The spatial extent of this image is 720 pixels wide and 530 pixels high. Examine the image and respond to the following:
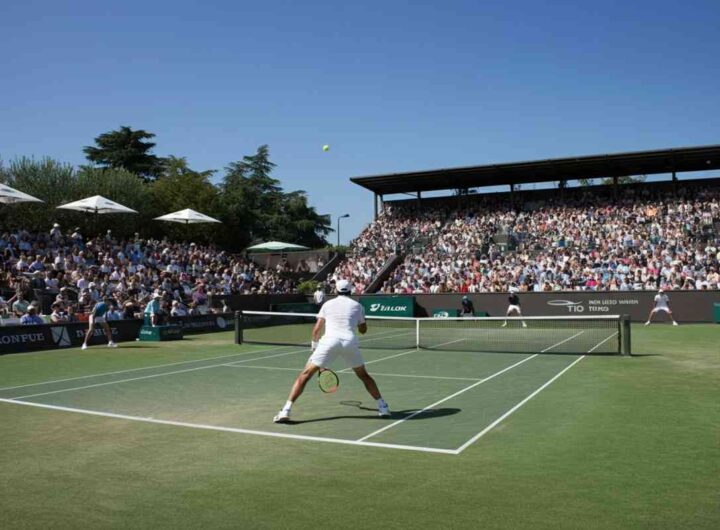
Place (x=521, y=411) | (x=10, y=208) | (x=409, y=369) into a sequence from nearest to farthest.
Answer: (x=521, y=411)
(x=409, y=369)
(x=10, y=208)

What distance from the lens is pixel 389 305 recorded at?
111ft

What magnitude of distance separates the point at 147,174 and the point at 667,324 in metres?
54.2

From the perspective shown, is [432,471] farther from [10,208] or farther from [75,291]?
[10,208]

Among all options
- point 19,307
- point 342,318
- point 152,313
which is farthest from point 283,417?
point 19,307

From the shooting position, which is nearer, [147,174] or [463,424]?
[463,424]

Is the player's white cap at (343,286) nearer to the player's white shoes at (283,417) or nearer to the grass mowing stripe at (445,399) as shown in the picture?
the player's white shoes at (283,417)

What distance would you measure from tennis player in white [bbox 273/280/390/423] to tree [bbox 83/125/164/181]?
2447 inches

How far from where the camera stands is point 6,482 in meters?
6.07

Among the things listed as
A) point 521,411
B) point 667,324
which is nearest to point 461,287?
point 667,324

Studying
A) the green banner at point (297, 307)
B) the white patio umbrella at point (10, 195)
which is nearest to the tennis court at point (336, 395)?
the white patio umbrella at point (10, 195)

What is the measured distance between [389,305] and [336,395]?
75.9 ft

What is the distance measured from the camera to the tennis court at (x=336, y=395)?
8.19 m

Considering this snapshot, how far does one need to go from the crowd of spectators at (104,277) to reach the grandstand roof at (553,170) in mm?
13269

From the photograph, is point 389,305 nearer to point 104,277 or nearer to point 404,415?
point 104,277
